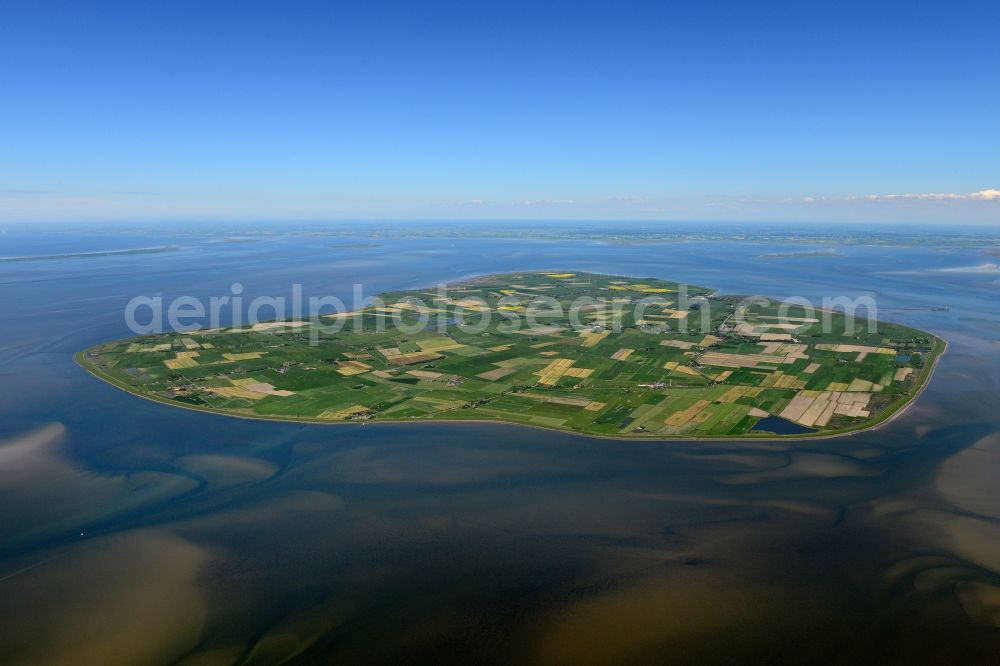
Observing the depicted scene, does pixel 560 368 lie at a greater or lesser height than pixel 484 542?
greater

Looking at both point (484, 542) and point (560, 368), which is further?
point (560, 368)

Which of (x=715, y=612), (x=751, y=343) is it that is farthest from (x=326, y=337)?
(x=715, y=612)

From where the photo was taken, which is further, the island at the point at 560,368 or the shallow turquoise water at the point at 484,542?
the island at the point at 560,368

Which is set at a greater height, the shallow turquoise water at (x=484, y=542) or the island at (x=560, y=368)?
the island at (x=560, y=368)

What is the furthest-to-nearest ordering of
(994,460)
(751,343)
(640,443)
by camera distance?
1. (751,343)
2. (640,443)
3. (994,460)

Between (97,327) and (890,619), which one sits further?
(97,327)

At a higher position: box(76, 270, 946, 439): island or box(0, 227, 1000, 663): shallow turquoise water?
box(76, 270, 946, 439): island

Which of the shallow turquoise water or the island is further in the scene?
the island

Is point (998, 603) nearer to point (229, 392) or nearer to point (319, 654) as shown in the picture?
point (319, 654)
